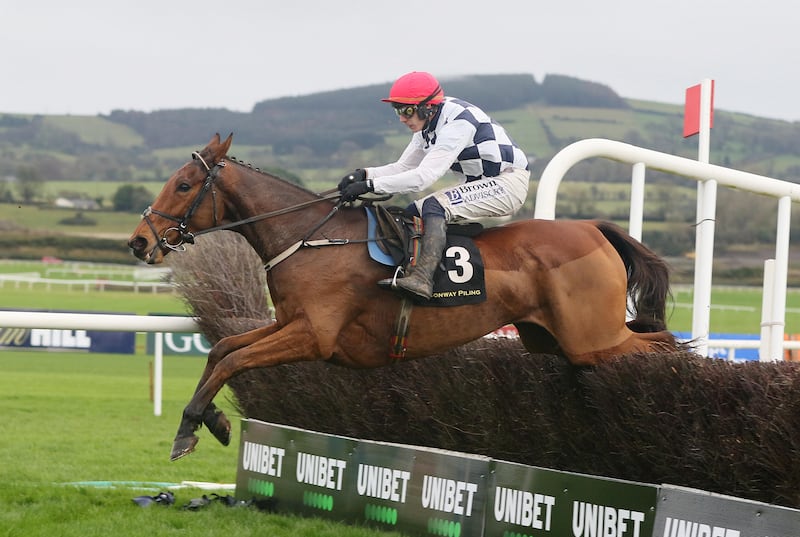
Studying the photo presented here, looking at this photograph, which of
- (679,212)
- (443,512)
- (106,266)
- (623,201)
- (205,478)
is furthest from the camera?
(106,266)

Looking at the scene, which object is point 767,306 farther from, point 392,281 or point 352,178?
point 352,178

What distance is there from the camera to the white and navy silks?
4824mm

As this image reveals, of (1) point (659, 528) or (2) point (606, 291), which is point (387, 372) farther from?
(1) point (659, 528)

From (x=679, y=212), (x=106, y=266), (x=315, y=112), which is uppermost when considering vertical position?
(x=315, y=112)

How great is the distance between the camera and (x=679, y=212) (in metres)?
42.5

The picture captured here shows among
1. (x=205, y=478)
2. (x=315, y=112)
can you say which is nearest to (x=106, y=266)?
(x=315, y=112)

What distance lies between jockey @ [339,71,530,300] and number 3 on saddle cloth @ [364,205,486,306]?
0.08m

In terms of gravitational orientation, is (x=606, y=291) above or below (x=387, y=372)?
above

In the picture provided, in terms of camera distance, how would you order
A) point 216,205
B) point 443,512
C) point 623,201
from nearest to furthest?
point 443,512
point 216,205
point 623,201

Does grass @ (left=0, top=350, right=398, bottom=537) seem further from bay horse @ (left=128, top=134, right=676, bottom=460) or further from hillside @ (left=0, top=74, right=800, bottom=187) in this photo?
hillside @ (left=0, top=74, right=800, bottom=187)

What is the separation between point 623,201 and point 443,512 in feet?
151

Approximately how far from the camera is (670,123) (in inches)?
3600

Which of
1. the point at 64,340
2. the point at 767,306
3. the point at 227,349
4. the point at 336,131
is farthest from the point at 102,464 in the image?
the point at 336,131

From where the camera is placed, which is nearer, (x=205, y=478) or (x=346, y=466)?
(x=346, y=466)
